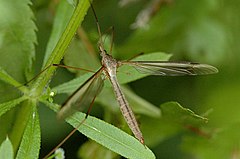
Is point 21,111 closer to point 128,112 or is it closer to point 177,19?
point 128,112

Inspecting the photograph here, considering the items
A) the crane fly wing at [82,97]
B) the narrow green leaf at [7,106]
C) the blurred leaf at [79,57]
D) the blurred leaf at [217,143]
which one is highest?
the blurred leaf at [79,57]

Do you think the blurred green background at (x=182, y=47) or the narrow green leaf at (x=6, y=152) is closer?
the narrow green leaf at (x=6, y=152)

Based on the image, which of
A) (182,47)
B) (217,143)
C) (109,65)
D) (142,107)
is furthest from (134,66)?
(182,47)

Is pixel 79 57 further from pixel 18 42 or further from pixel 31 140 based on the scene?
pixel 31 140

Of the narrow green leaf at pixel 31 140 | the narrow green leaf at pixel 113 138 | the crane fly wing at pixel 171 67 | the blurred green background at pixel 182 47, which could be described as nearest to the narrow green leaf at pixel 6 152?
the narrow green leaf at pixel 31 140

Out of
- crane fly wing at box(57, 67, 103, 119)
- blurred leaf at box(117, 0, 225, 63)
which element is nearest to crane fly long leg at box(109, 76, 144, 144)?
crane fly wing at box(57, 67, 103, 119)

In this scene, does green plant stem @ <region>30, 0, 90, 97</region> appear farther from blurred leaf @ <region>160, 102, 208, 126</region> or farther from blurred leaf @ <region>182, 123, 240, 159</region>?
blurred leaf @ <region>182, 123, 240, 159</region>

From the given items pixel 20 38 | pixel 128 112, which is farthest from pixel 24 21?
pixel 128 112

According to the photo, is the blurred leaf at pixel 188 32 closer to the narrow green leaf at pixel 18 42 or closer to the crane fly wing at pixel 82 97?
the narrow green leaf at pixel 18 42
